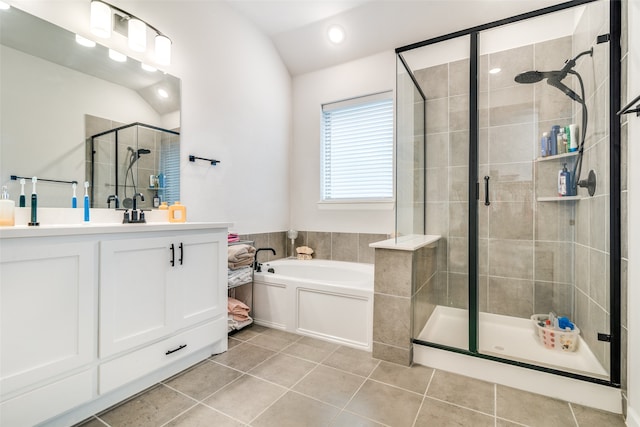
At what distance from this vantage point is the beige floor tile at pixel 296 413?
53.6 inches

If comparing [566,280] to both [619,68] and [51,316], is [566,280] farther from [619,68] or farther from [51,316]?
[51,316]

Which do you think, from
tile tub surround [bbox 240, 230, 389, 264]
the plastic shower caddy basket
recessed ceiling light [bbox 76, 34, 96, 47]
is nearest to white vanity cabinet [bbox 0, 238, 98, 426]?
recessed ceiling light [bbox 76, 34, 96, 47]

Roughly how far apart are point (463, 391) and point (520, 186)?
4.97 ft

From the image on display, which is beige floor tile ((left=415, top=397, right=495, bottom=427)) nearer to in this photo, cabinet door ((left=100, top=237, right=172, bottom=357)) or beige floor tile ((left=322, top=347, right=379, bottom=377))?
beige floor tile ((left=322, top=347, right=379, bottom=377))

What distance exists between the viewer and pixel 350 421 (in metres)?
1.38

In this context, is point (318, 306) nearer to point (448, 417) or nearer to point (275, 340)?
point (275, 340)

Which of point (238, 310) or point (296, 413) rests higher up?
point (238, 310)

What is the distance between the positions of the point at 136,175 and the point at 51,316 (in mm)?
1080

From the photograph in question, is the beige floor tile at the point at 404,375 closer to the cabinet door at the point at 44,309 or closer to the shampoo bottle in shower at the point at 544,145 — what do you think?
the cabinet door at the point at 44,309

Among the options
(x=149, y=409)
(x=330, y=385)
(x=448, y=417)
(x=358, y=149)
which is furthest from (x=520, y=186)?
(x=149, y=409)

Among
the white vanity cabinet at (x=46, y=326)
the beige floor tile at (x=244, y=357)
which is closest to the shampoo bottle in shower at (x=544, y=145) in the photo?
the beige floor tile at (x=244, y=357)

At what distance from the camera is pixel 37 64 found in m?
1.59

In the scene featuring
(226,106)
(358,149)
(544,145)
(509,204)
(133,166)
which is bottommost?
(509,204)

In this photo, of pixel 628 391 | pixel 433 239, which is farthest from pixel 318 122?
pixel 628 391
